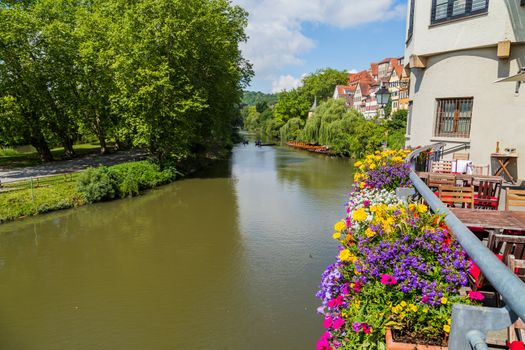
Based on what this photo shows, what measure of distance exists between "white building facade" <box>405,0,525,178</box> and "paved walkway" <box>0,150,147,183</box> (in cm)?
2076

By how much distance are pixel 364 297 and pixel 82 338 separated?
23.8 ft

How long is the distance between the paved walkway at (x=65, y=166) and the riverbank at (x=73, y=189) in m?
2.22

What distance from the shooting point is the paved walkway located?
22.1m

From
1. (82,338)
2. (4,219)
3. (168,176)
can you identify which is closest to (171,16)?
(168,176)

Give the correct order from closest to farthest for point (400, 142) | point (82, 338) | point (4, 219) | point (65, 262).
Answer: point (82, 338)
point (65, 262)
point (4, 219)
point (400, 142)

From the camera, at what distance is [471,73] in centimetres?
1088

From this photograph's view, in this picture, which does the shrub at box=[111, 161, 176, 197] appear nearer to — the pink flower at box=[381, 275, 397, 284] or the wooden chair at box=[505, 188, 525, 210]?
the wooden chair at box=[505, 188, 525, 210]

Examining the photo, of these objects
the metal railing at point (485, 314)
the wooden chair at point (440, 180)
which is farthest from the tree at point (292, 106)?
the metal railing at point (485, 314)

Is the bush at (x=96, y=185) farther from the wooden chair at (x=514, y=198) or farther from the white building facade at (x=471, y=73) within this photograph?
the wooden chair at (x=514, y=198)

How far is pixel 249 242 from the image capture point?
44.5ft

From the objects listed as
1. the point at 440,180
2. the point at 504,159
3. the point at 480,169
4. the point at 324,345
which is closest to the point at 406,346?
the point at 324,345

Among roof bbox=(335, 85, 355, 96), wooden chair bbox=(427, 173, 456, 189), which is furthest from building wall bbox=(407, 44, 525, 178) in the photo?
roof bbox=(335, 85, 355, 96)

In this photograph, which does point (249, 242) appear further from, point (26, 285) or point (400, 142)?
point (400, 142)

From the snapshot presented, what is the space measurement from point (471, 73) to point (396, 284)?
10.2 m
